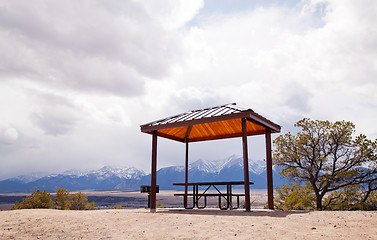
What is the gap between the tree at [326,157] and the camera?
17.3 metres

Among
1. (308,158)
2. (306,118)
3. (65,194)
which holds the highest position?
(306,118)

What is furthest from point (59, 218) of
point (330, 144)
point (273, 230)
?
point (330, 144)

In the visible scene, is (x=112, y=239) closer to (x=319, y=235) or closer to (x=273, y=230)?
(x=273, y=230)

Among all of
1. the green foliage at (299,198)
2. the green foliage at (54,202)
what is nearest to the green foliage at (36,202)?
the green foliage at (54,202)

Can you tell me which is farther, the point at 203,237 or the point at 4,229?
the point at 4,229

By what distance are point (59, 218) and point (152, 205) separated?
11.7ft

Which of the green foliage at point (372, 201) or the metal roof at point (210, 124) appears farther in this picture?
the green foliage at point (372, 201)

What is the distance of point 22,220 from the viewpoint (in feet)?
25.3

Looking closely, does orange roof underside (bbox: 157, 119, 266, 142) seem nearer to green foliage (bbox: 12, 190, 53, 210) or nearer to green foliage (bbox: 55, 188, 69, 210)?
green foliage (bbox: 55, 188, 69, 210)

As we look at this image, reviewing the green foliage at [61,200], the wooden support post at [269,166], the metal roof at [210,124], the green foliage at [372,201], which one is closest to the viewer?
the metal roof at [210,124]

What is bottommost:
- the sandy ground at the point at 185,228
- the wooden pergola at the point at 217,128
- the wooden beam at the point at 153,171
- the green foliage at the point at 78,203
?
the green foliage at the point at 78,203

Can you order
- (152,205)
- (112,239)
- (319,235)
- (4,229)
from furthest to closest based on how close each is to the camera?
(152,205), (4,229), (112,239), (319,235)

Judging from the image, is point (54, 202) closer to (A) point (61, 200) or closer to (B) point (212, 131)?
(A) point (61, 200)

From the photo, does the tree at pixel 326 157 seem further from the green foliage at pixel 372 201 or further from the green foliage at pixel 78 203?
the green foliage at pixel 78 203
